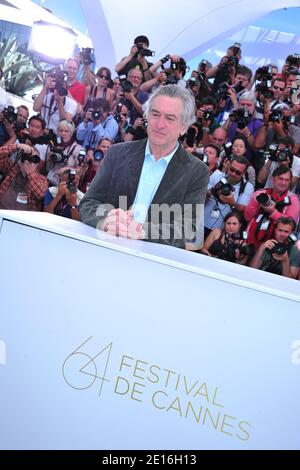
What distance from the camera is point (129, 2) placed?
7688 mm

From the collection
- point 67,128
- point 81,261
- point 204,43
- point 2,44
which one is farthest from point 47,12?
point 81,261

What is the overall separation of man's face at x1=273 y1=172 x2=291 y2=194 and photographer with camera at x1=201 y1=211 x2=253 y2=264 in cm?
29

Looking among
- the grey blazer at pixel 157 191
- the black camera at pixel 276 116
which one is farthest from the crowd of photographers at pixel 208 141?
the grey blazer at pixel 157 191

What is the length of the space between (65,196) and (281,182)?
1.66 meters

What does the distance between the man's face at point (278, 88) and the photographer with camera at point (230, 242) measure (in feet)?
3.55

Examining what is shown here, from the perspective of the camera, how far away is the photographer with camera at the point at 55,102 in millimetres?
5441

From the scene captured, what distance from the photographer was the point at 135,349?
1355 millimetres

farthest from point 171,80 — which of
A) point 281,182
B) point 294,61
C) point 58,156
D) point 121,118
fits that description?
point 281,182

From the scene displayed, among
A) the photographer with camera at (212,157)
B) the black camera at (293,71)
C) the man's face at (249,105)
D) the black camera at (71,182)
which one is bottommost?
the black camera at (71,182)

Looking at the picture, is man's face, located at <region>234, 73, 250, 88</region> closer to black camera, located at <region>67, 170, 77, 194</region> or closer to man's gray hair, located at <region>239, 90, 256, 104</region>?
man's gray hair, located at <region>239, 90, 256, 104</region>

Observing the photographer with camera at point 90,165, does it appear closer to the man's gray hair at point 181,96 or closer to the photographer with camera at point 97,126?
the photographer with camera at point 97,126

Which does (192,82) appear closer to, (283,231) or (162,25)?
(283,231)
